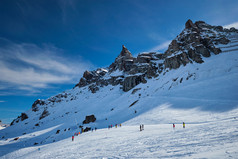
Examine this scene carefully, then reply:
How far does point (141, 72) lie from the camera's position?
308 ft

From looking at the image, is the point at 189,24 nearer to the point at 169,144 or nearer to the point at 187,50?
the point at 187,50

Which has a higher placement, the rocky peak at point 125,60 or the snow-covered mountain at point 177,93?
the rocky peak at point 125,60

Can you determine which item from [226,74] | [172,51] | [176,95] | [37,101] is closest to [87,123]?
[176,95]

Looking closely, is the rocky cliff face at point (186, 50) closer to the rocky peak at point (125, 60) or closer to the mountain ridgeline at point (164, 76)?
the mountain ridgeline at point (164, 76)

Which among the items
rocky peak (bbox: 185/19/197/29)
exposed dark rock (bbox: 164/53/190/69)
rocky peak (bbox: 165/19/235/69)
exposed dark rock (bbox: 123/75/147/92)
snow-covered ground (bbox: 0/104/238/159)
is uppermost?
rocky peak (bbox: 185/19/197/29)

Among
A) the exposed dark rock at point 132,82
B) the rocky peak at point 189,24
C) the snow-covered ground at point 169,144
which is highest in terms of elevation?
the rocky peak at point 189,24

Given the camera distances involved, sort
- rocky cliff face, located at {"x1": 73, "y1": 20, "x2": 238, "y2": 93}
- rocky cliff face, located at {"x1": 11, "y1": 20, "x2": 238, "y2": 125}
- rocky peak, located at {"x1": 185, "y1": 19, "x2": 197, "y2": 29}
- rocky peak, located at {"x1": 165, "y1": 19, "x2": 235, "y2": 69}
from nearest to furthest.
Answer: rocky peak, located at {"x1": 165, "y1": 19, "x2": 235, "y2": 69} → rocky cliff face, located at {"x1": 11, "y1": 20, "x2": 238, "y2": 125} → rocky cliff face, located at {"x1": 73, "y1": 20, "x2": 238, "y2": 93} → rocky peak, located at {"x1": 185, "y1": 19, "x2": 197, "y2": 29}

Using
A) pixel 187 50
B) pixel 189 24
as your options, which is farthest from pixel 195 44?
pixel 189 24

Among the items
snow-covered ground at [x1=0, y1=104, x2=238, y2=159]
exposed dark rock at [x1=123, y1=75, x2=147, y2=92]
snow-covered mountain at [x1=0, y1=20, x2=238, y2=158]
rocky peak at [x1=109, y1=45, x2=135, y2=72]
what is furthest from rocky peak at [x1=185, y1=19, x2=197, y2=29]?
snow-covered ground at [x1=0, y1=104, x2=238, y2=159]

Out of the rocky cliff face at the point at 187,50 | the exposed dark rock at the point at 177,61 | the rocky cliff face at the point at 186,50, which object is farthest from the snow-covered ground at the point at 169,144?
the rocky cliff face at the point at 186,50

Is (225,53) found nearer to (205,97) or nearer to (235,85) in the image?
(235,85)

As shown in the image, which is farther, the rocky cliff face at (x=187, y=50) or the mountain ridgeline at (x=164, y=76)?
the rocky cliff face at (x=187, y=50)

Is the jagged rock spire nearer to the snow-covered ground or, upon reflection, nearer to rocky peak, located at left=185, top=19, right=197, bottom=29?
rocky peak, located at left=185, top=19, right=197, bottom=29

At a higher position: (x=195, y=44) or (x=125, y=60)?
(x=125, y=60)
